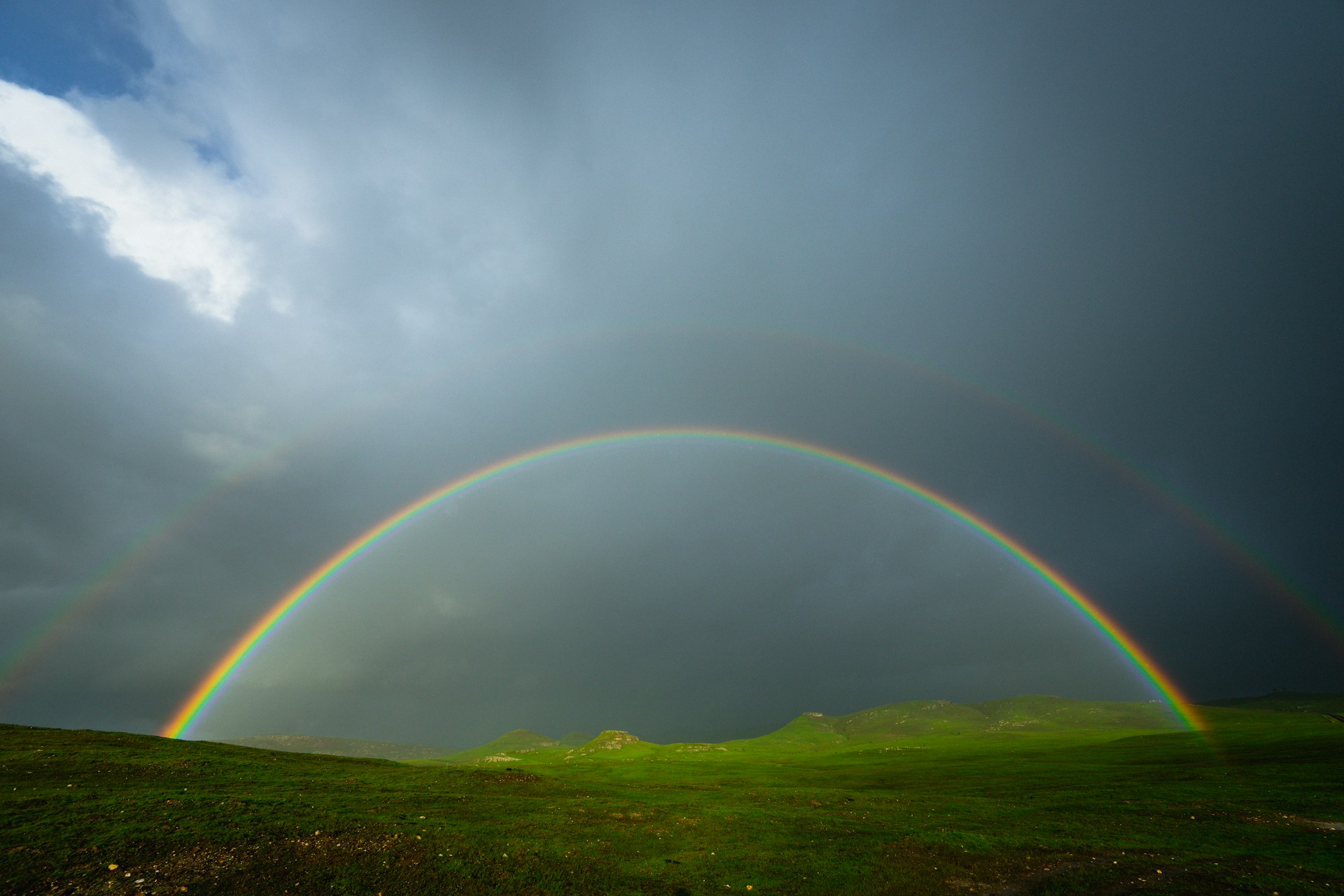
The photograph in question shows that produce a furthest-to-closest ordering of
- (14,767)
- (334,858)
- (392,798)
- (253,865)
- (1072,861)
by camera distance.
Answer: (392,798)
(14,767)
(1072,861)
(334,858)
(253,865)

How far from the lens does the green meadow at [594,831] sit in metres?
25.6

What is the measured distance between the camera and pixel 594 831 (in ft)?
120


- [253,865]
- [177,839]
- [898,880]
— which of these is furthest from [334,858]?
[898,880]

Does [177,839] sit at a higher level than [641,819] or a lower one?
higher

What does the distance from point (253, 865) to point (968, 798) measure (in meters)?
57.6

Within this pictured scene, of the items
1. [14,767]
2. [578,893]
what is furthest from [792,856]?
[14,767]

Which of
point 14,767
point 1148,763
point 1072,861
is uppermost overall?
point 14,767

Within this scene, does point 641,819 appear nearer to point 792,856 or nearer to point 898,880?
point 792,856

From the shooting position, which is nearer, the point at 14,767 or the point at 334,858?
the point at 334,858

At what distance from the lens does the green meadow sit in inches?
1008

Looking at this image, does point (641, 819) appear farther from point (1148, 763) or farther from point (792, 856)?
point (1148, 763)

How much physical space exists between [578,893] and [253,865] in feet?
48.0

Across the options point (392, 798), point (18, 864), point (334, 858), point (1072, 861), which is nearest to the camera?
point (18, 864)

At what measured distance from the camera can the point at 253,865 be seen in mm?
25391
